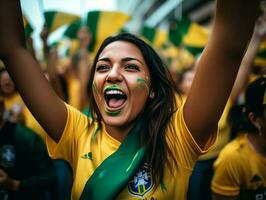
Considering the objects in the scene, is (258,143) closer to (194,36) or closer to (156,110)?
(156,110)

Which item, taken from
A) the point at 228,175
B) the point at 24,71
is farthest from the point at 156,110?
the point at 228,175

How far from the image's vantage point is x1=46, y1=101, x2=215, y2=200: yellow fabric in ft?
4.86

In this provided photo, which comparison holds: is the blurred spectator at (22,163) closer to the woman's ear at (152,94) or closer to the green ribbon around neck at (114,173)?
the green ribbon around neck at (114,173)

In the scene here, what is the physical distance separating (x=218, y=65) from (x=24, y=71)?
905 millimetres

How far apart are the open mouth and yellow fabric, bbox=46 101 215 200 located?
0.17m

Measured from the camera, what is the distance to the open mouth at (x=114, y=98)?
5.37 ft

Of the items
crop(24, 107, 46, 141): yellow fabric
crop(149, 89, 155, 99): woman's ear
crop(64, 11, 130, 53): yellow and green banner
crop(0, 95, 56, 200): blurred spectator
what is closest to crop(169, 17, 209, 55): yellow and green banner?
crop(64, 11, 130, 53): yellow and green banner

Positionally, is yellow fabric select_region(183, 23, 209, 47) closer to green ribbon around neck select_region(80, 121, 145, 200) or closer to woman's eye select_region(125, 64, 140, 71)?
woman's eye select_region(125, 64, 140, 71)

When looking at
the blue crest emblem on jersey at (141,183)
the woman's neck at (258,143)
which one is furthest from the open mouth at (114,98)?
the woman's neck at (258,143)

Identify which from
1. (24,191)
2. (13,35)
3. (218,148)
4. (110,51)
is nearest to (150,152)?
(110,51)

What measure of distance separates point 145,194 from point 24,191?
51.7 inches

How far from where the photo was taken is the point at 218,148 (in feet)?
10.6

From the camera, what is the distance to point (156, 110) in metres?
1.72

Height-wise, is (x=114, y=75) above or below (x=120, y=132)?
above
